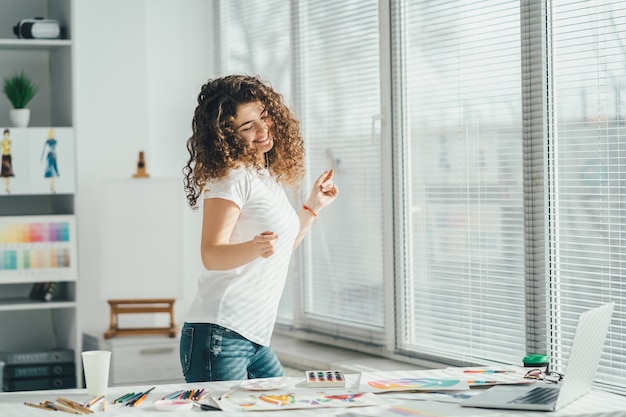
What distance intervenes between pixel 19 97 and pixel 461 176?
2.09m

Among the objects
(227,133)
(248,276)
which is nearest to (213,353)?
(248,276)

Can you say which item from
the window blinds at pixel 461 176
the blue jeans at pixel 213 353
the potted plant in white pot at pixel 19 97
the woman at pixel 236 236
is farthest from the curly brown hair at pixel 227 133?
the potted plant in white pot at pixel 19 97

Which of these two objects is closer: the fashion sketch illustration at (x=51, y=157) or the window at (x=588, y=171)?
the window at (x=588, y=171)

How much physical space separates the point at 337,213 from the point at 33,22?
1.65 metres

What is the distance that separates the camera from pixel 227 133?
2.41m

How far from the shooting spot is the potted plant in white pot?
4.07 metres

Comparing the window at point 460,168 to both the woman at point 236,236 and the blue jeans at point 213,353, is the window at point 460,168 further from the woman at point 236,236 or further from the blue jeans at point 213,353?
the blue jeans at point 213,353

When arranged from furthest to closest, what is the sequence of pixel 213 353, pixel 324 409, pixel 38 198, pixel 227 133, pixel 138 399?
1. pixel 38 198
2. pixel 227 133
3. pixel 213 353
4. pixel 138 399
5. pixel 324 409

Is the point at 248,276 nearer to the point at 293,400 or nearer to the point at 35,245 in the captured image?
the point at 293,400

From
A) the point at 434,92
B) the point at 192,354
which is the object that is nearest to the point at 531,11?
the point at 434,92

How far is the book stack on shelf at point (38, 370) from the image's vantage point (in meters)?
4.03

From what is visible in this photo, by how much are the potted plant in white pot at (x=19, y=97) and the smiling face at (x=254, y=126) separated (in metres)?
1.96

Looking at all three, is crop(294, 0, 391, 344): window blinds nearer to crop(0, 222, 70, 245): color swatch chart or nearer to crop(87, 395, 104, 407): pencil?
crop(0, 222, 70, 245): color swatch chart

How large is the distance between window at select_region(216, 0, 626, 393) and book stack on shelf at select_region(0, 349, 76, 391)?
1065 mm
